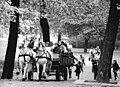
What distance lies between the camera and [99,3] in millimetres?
24859

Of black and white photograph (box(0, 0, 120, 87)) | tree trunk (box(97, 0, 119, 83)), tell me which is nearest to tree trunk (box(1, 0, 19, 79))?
black and white photograph (box(0, 0, 120, 87))

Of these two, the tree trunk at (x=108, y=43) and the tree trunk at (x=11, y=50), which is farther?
the tree trunk at (x=11, y=50)

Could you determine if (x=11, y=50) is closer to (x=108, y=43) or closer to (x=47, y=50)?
(x=47, y=50)

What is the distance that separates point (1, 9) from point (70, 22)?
132 ft

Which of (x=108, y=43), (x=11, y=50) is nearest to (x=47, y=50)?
(x=11, y=50)

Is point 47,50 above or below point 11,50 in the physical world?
below

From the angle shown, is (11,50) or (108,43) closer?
(108,43)

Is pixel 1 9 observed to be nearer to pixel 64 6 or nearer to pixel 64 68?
pixel 64 68

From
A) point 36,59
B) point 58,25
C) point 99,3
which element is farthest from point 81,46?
point 36,59

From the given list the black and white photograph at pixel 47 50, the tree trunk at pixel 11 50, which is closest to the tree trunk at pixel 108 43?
the black and white photograph at pixel 47 50

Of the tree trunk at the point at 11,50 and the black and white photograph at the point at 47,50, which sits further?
the tree trunk at the point at 11,50

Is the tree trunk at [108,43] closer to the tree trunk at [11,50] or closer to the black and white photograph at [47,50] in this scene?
the black and white photograph at [47,50]

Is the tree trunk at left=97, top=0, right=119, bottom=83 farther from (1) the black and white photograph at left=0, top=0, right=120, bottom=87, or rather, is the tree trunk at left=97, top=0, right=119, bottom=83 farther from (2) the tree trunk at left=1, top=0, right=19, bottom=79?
(2) the tree trunk at left=1, top=0, right=19, bottom=79

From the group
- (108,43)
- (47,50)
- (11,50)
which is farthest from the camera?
(11,50)
